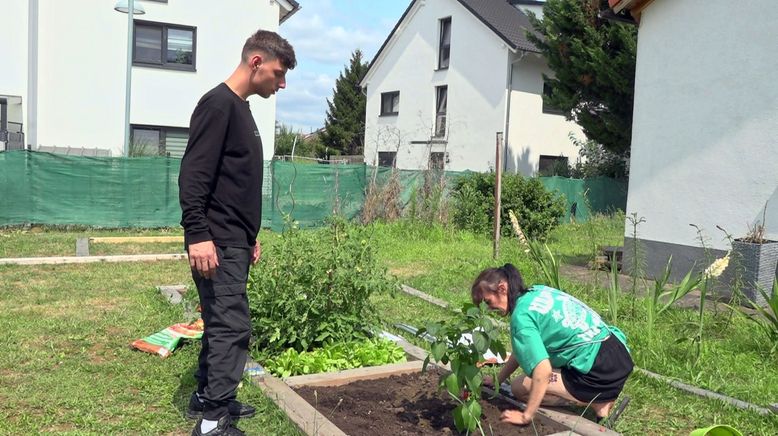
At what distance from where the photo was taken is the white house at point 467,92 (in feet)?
76.1

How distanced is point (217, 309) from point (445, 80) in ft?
76.3

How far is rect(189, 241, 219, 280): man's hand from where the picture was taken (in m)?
2.95

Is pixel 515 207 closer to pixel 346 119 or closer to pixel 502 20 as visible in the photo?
pixel 502 20

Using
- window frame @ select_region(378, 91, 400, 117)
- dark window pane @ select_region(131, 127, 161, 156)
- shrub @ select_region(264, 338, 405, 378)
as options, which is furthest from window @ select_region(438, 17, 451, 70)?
shrub @ select_region(264, 338, 405, 378)

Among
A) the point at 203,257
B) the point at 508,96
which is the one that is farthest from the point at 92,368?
the point at 508,96

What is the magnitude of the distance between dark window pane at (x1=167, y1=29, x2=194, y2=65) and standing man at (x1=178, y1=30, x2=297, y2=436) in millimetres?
16423

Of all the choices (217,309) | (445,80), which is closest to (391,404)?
(217,309)

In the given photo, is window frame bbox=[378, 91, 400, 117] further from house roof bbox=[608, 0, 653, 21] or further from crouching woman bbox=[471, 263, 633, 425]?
crouching woman bbox=[471, 263, 633, 425]

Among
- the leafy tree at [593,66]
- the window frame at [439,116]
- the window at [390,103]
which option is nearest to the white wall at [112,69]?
the leafy tree at [593,66]

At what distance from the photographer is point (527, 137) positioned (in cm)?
2375

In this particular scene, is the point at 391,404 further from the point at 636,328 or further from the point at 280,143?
the point at 280,143

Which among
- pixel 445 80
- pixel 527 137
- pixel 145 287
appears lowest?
pixel 145 287

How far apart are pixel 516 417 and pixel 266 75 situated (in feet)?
7.26

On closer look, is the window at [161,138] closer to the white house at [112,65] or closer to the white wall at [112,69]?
the white house at [112,65]
